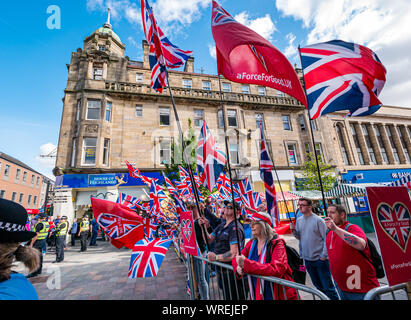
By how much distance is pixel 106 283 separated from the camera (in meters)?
5.37

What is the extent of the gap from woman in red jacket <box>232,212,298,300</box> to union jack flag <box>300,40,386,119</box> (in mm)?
2072

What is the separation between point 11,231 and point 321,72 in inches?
173

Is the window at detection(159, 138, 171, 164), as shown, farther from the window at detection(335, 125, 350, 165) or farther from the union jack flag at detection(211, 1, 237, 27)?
the window at detection(335, 125, 350, 165)

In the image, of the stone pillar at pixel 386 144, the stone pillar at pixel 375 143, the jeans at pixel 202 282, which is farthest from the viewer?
the stone pillar at pixel 386 144

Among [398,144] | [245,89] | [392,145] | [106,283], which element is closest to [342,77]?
[106,283]

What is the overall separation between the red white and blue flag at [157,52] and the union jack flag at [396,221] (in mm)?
4003

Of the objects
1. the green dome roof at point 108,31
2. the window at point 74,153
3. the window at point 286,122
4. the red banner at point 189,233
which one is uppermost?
the green dome roof at point 108,31

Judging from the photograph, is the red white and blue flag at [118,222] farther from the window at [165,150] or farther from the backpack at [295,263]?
the window at [165,150]

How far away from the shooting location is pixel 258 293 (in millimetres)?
2203

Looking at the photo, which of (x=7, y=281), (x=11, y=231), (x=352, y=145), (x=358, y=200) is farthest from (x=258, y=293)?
(x=352, y=145)

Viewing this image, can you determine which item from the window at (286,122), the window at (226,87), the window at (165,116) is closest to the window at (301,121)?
the window at (286,122)

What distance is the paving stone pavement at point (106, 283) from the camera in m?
4.55

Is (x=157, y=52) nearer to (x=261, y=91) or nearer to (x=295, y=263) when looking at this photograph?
(x=295, y=263)

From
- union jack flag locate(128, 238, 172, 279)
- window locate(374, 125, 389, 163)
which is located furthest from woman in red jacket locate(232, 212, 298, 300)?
window locate(374, 125, 389, 163)
